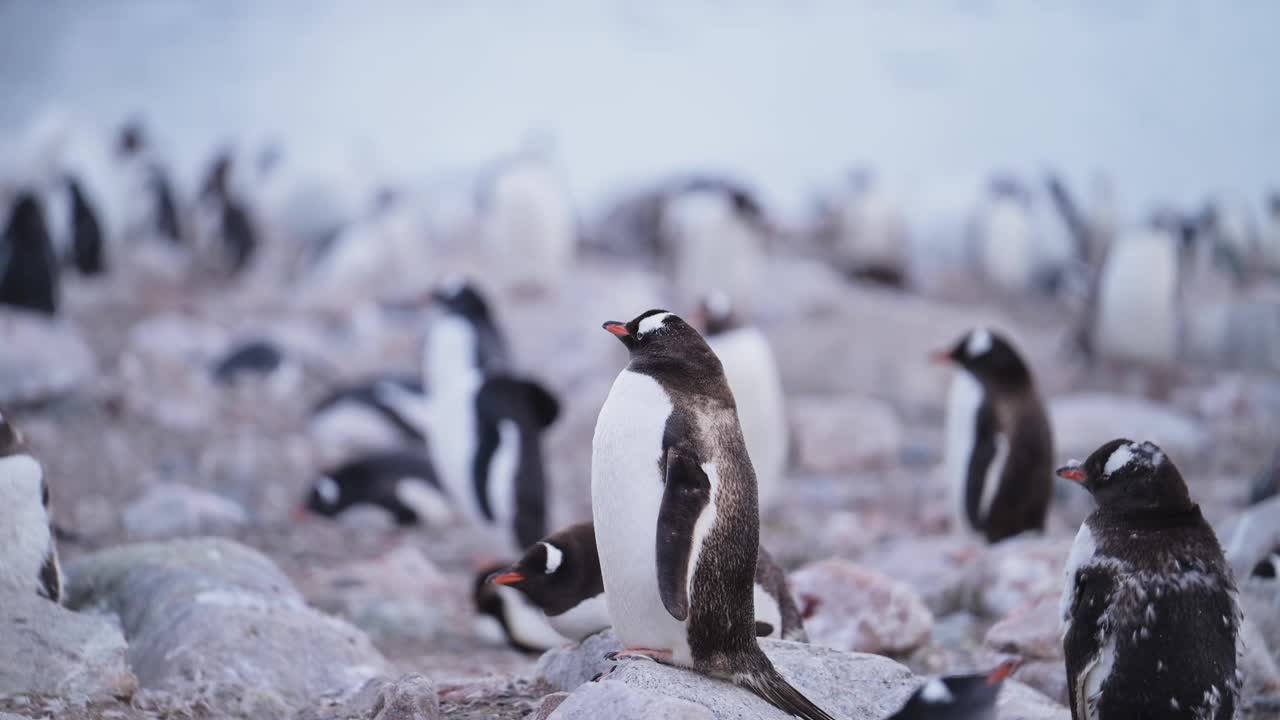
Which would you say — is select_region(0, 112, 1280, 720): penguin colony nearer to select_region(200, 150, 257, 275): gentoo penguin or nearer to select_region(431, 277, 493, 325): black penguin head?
select_region(431, 277, 493, 325): black penguin head

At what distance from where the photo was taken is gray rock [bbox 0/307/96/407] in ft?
28.9

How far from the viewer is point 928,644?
4.55 metres

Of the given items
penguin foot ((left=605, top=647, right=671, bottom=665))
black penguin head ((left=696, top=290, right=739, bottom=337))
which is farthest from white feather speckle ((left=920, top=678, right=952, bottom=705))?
black penguin head ((left=696, top=290, right=739, bottom=337))

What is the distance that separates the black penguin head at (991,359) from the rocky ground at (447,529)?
838 mm

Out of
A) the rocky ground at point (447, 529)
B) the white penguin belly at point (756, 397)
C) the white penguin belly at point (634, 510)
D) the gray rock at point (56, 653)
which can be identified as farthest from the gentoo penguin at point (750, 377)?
the gray rock at point (56, 653)

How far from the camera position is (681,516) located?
2826 millimetres

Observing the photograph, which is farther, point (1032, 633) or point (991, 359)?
point (991, 359)

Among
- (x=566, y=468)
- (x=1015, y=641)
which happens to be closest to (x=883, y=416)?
(x=566, y=468)

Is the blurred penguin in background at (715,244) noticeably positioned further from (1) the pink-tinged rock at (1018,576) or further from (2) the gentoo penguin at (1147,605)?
(2) the gentoo penguin at (1147,605)

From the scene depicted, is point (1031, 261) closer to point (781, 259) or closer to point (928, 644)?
point (781, 259)

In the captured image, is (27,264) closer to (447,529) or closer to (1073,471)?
(447,529)

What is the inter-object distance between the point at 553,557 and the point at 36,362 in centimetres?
665

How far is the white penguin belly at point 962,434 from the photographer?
6.42 m

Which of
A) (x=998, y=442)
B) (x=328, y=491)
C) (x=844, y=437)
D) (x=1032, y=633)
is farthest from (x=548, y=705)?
(x=844, y=437)
